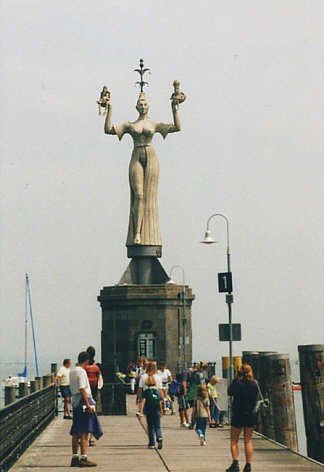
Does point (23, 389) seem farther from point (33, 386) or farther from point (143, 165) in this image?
point (143, 165)

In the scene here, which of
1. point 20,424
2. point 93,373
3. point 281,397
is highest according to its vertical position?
point 93,373

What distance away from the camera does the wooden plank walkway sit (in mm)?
14898

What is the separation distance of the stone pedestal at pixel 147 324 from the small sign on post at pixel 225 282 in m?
18.5

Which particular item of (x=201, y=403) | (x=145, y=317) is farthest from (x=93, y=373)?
(x=145, y=317)

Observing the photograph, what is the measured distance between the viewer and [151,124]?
46094 millimetres

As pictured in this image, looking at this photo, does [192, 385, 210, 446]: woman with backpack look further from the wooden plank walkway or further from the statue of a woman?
the statue of a woman

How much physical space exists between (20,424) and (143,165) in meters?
31.1

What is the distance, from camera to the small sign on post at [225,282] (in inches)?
1052

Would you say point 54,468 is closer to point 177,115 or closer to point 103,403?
point 103,403

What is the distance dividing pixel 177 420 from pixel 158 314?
1966 centimetres

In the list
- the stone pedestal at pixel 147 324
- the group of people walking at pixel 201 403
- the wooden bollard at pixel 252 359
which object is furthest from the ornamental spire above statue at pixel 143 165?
the wooden bollard at pixel 252 359

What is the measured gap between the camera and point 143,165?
46.3 m

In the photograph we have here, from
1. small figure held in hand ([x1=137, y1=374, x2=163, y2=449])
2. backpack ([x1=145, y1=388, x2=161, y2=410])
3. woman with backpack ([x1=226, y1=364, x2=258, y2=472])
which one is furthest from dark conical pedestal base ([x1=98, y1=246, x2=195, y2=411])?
woman with backpack ([x1=226, y1=364, x2=258, y2=472])

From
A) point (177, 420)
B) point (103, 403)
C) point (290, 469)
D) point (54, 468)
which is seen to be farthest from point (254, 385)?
point (103, 403)
